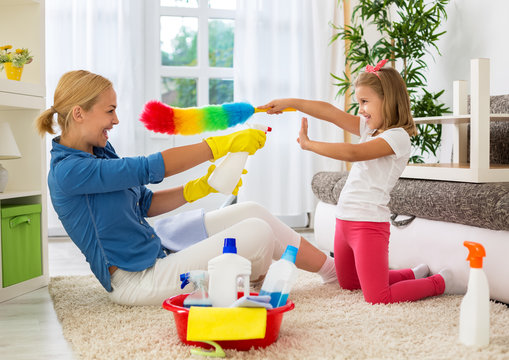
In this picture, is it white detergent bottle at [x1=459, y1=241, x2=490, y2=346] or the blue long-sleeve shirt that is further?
the blue long-sleeve shirt

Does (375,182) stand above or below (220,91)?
below

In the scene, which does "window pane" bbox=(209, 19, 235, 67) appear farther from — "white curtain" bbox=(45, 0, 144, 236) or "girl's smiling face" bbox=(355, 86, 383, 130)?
"girl's smiling face" bbox=(355, 86, 383, 130)

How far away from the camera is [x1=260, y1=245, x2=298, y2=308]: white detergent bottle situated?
142 centimetres

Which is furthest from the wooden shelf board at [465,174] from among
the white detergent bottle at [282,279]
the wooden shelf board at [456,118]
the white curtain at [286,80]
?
the white curtain at [286,80]

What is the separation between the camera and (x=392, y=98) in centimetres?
184

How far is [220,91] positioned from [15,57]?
6.29 ft

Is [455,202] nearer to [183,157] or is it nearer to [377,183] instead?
[377,183]

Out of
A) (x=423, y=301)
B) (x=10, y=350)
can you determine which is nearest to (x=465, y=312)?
(x=423, y=301)

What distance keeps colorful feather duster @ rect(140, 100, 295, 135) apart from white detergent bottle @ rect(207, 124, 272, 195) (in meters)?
0.13

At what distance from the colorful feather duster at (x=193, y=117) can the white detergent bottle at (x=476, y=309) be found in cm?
84

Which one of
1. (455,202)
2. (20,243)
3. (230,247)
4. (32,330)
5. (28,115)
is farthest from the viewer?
(28,115)

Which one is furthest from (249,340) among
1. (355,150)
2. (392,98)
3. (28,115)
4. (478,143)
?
(28,115)

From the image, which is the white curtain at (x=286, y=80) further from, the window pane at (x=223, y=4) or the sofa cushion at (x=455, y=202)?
the sofa cushion at (x=455, y=202)

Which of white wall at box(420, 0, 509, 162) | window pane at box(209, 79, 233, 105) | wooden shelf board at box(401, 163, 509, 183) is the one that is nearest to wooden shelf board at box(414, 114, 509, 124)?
wooden shelf board at box(401, 163, 509, 183)
